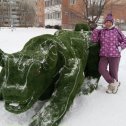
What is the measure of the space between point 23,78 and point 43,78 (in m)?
0.33

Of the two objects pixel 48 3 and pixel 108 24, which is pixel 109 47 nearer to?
pixel 108 24

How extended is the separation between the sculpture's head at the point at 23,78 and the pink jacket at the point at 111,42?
5.01 ft

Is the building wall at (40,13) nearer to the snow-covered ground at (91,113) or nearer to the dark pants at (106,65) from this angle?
the dark pants at (106,65)

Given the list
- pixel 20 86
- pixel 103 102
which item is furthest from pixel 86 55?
pixel 20 86

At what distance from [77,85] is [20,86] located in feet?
2.97

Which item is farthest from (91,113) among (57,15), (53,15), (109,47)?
(53,15)

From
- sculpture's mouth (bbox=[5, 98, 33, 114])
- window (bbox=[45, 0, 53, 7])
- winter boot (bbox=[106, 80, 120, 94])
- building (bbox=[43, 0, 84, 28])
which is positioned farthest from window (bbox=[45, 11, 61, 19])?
→ sculpture's mouth (bbox=[5, 98, 33, 114])

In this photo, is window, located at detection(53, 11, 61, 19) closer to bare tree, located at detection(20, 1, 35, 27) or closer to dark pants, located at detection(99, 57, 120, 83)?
bare tree, located at detection(20, 1, 35, 27)

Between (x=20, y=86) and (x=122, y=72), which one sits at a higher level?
(x=20, y=86)

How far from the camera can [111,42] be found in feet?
16.2

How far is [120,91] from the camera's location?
5.11m

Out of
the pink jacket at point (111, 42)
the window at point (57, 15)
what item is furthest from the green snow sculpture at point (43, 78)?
the window at point (57, 15)

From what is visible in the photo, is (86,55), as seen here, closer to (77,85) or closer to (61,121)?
(77,85)

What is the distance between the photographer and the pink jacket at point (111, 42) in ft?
16.2
